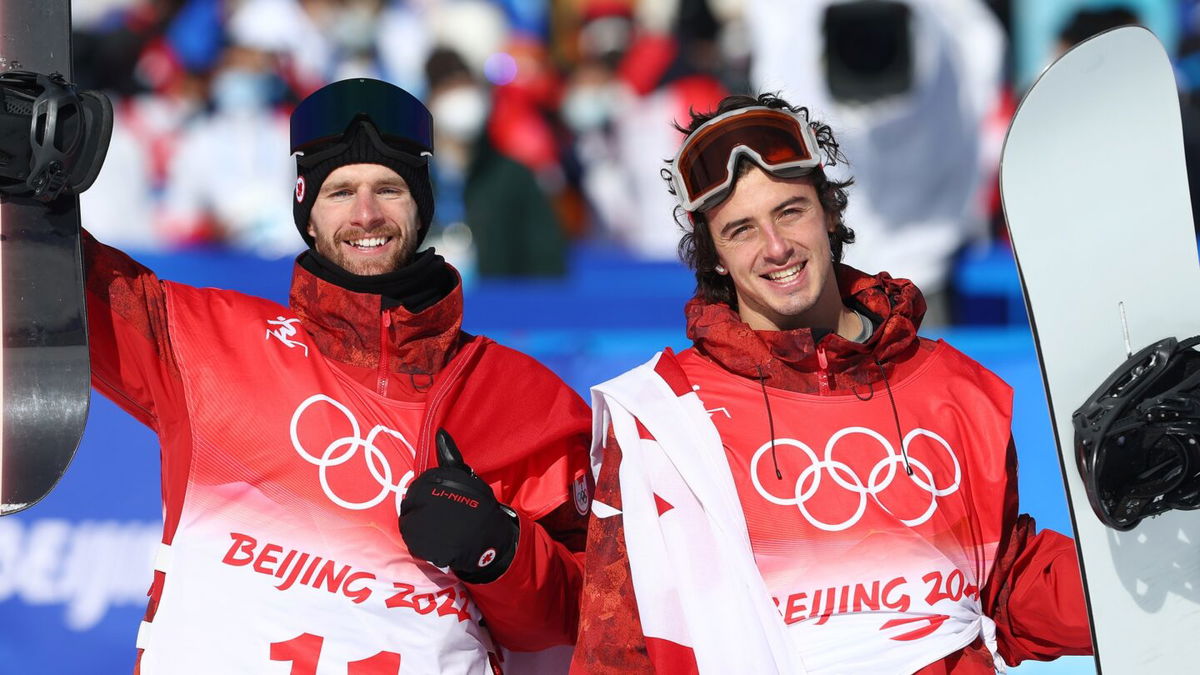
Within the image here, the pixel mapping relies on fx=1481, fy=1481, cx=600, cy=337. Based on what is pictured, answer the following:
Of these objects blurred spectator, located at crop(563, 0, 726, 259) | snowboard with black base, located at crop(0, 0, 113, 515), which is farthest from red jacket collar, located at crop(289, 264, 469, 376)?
blurred spectator, located at crop(563, 0, 726, 259)

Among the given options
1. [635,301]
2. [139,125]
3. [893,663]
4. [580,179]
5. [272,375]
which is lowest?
[893,663]

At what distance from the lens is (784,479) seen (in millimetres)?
2969

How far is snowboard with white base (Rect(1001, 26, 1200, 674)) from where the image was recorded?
2.96 meters

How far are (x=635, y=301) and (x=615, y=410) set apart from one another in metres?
3.02

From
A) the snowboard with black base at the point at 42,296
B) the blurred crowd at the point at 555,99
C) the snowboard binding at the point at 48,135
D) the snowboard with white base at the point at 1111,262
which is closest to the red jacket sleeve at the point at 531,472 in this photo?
the snowboard with black base at the point at 42,296

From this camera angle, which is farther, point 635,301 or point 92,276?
point 635,301

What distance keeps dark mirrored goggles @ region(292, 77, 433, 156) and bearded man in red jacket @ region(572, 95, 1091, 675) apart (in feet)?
2.33

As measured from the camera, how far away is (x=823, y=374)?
3.06 m

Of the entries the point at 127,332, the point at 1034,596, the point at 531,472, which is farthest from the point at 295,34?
the point at 1034,596

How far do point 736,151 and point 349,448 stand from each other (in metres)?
1.03

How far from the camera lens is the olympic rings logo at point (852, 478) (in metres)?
2.95

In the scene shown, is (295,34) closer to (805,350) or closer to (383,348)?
(383,348)

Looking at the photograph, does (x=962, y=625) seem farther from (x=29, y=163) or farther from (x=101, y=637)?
(x=101, y=637)

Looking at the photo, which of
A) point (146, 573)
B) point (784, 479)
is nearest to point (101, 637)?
point (146, 573)
